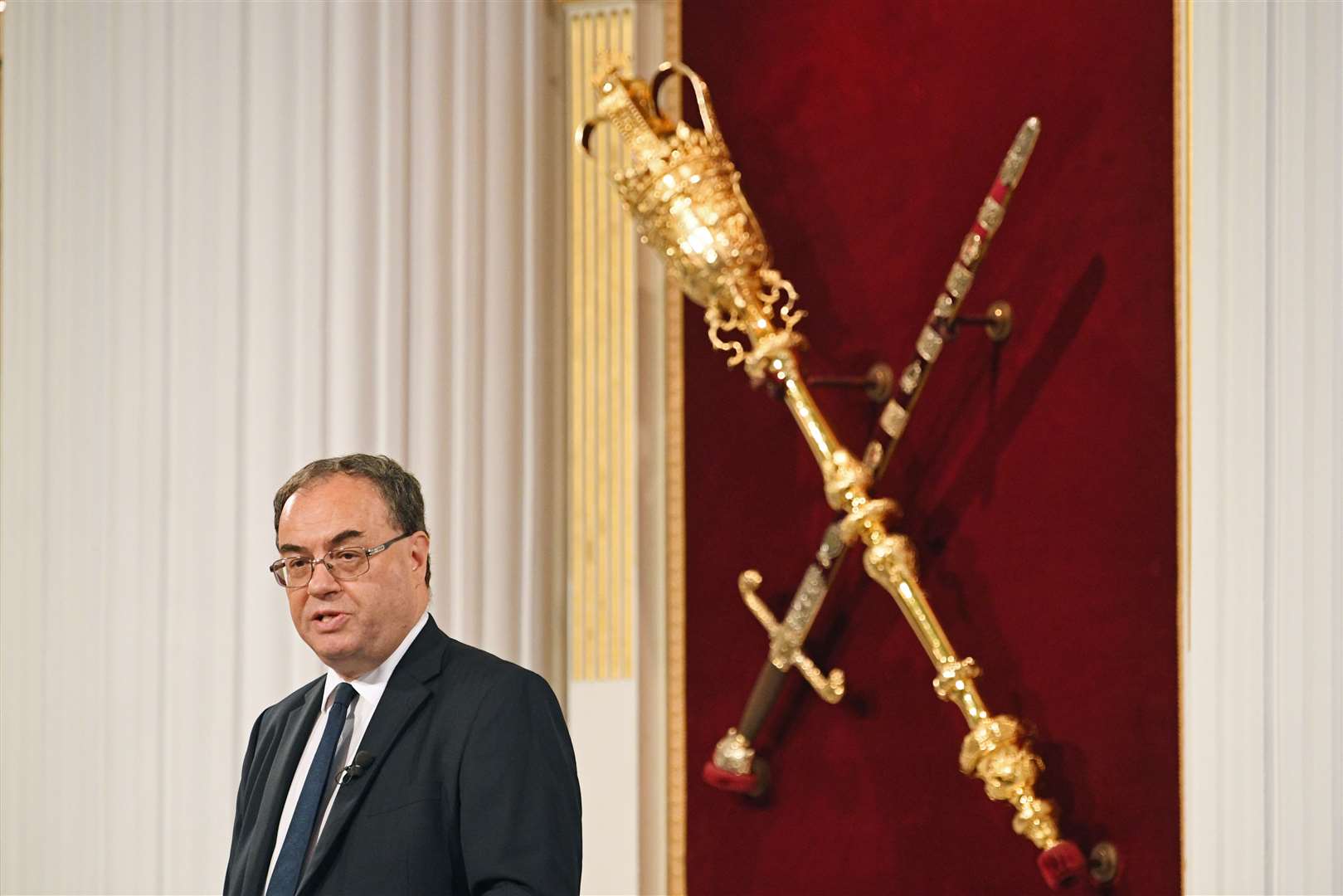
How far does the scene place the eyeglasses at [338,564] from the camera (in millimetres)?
2162

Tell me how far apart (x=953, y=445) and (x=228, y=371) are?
1.55 m

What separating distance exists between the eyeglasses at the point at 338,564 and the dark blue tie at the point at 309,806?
16 centimetres

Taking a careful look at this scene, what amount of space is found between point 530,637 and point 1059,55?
64.1 inches

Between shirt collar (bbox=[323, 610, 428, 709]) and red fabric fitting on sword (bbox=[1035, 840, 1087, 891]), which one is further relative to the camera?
red fabric fitting on sword (bbox=[1035, 840, 1087, 891])

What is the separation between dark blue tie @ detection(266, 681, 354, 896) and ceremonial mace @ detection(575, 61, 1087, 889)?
4.53 ft

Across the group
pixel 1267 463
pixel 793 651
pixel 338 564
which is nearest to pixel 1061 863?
pixel 793 651

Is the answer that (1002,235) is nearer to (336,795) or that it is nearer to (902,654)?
(902,654)

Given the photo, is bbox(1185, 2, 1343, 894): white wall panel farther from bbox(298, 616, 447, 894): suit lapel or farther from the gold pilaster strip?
bbox(298, 616, 447, 894): suit lapel

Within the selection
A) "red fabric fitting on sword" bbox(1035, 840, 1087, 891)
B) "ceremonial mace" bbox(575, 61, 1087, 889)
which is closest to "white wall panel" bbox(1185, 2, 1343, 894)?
"red fabric fitting on sword" bbox(1035, 840, 1087, 891)

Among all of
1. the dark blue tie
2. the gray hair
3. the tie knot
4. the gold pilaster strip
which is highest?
the gold pilaster strip

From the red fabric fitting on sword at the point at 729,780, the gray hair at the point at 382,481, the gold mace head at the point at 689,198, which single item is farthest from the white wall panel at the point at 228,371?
the gray hair at the point at 382,481

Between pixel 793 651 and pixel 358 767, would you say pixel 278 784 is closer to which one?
pixel 358 767

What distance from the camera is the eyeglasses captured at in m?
2.16

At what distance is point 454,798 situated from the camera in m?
2.08
